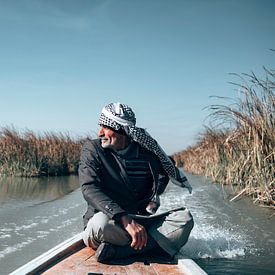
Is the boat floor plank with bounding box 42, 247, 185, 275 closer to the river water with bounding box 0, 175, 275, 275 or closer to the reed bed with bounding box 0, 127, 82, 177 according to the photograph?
the river water with bounding box 0, 175, 275, 275

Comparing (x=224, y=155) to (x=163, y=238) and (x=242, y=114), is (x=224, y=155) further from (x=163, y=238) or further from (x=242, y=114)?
(x=163, y=238)

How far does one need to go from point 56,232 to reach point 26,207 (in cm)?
217

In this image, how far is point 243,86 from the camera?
618cm

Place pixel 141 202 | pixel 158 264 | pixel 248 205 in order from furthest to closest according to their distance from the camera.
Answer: pixel 248 205, pixel 141 202, pixel 158 264

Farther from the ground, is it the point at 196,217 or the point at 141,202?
the point at 141,202

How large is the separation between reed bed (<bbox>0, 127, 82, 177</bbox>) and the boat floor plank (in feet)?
39.1

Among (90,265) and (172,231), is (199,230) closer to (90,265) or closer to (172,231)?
(172,231)

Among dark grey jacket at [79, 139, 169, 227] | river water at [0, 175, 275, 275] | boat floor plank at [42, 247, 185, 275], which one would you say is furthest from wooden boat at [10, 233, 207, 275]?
river water at [0, 175, 275, 275]

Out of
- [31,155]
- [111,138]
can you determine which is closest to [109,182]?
[111,138]

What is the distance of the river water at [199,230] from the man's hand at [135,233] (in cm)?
93

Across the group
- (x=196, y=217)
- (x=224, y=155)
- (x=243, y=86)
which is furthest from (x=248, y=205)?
(x=224, y=155)

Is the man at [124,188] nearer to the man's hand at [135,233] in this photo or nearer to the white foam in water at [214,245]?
the man's hand at [135,233]

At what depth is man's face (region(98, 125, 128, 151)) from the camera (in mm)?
2882

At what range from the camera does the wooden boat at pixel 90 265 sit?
7.65ft
